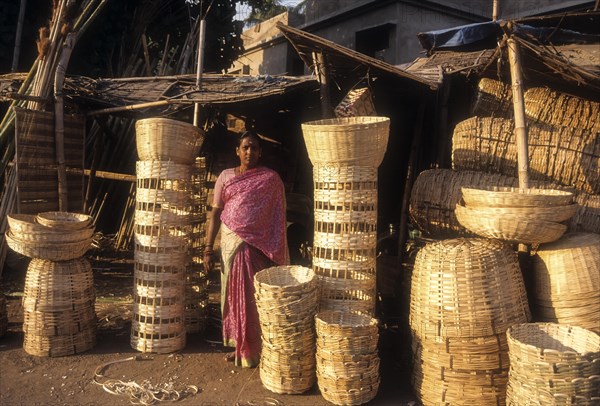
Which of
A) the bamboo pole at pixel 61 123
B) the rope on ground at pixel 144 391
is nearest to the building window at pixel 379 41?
the bamboo pole at pixel 61 123

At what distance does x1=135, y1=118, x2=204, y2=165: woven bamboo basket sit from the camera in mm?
3822

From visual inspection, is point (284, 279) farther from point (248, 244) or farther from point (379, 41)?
point (379, 41)

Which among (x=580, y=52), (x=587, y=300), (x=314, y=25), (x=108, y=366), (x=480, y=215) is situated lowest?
(x=108, y=366)

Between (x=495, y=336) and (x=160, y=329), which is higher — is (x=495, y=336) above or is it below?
above

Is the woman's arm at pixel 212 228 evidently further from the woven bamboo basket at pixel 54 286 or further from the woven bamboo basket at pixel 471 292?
the woven bamboo basket at pixel 471 292

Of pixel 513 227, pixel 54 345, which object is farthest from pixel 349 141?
pixel 54 345

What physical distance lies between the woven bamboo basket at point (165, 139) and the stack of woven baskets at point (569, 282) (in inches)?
105

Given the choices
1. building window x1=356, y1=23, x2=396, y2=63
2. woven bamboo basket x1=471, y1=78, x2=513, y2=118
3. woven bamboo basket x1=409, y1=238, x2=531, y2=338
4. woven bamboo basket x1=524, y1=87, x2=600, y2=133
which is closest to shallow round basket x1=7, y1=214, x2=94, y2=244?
woven bamboo basket x1=409, y1=238, x2=531, y2=338

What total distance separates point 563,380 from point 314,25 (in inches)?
447

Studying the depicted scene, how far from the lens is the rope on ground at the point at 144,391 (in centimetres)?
340

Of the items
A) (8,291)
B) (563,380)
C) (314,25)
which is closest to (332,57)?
(563,380)

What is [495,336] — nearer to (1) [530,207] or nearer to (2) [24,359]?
(1) [530,207]

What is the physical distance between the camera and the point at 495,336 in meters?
3.04

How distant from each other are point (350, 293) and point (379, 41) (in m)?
9.17
